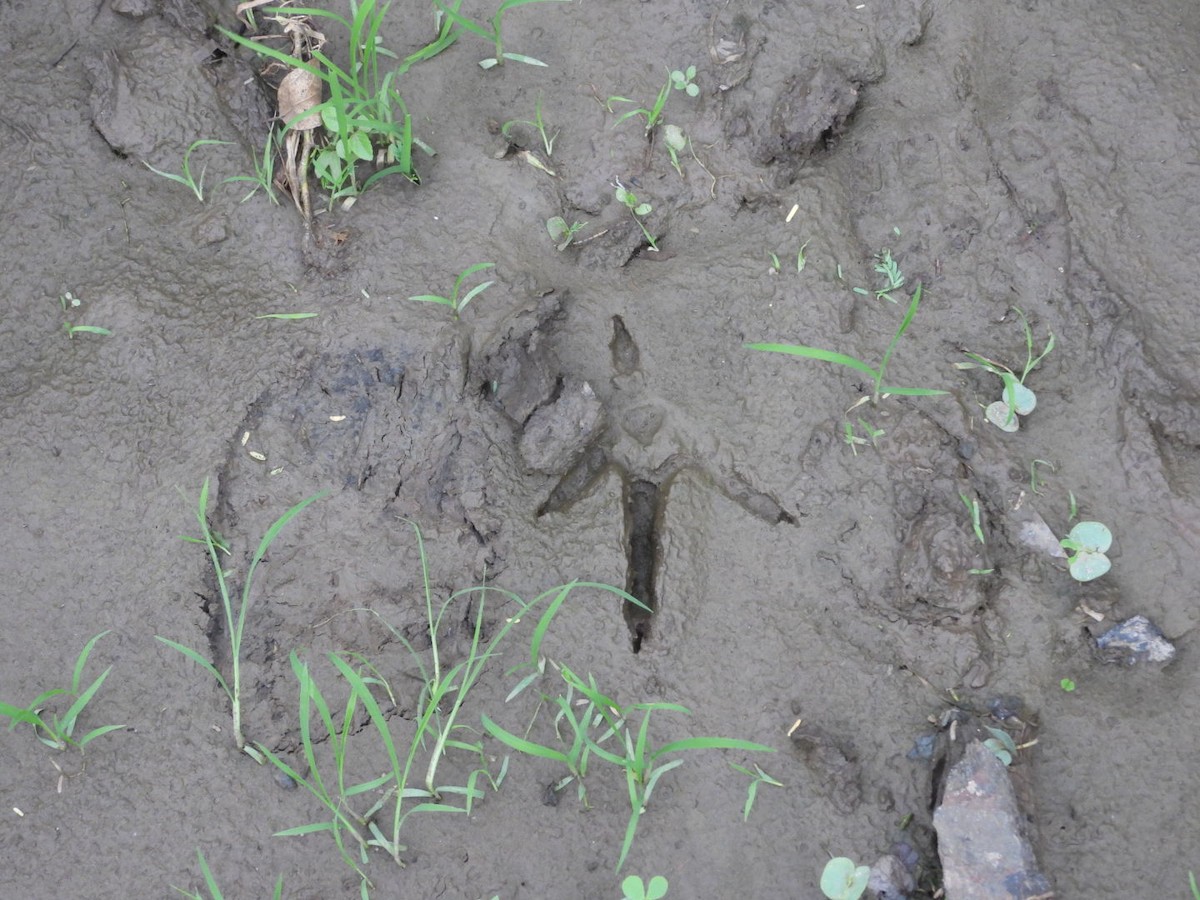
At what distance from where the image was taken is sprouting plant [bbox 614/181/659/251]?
2.07 meters

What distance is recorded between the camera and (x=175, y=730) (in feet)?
6.21

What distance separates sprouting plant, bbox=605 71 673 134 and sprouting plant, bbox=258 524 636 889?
0.95 m

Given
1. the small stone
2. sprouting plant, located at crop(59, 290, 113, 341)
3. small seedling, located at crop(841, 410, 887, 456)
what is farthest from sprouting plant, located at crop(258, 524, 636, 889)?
the small stone

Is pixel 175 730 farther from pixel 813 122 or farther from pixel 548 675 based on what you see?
pixel 813 122

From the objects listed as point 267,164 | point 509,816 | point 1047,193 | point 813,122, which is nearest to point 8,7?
point 267,164

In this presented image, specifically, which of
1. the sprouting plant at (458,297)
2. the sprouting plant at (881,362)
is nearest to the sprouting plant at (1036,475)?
the sprouting plant at (881,362)

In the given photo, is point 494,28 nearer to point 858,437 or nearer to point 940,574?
point 858,437

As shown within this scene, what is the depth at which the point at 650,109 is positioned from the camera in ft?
6.93

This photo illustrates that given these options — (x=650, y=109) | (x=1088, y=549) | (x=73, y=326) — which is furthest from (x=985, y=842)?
(x=73, y=326)

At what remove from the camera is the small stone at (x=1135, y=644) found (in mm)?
1813

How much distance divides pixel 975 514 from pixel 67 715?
1732 mm

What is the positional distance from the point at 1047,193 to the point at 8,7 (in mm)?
2198

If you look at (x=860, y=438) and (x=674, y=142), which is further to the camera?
(x=674, y=142)

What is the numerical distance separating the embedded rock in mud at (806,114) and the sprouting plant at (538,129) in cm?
43
